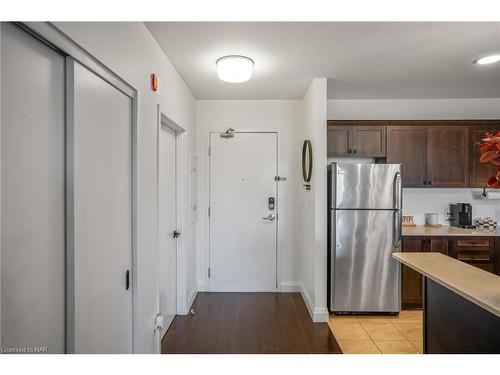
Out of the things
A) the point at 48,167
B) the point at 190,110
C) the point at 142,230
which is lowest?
the point at 142,230

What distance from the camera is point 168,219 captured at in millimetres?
2848

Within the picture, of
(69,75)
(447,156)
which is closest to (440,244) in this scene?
(447,156)

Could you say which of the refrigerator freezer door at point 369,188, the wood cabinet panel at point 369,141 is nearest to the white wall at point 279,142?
the wood cabinet panel at point 369,141

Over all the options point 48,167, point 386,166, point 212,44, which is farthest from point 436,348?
point 212,44

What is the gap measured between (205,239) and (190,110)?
1.61 metres

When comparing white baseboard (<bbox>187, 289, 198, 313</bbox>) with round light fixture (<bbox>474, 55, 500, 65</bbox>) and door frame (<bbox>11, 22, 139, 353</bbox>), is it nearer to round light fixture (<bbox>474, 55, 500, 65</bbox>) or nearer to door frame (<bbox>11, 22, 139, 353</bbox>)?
door frame (<bbox>11, 22, 139, 353</bbox>)

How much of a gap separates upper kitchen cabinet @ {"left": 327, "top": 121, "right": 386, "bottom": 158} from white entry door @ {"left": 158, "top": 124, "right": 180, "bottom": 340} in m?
1.80

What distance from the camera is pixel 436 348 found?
1.77 m

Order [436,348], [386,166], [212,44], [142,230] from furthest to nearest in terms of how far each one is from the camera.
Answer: [386,166], [212,44], [142,230], [436,348]

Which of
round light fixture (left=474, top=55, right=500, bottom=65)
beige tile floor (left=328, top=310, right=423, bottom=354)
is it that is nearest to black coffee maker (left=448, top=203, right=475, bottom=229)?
beige tile floor (left=328, top=310, right=423, bottom=354)

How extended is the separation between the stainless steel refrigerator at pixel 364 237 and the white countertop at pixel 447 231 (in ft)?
1.20

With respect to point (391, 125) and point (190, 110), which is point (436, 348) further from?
point (190, 110)

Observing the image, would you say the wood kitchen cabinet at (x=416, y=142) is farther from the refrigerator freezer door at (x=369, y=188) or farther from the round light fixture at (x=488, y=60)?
the round light fixture at (x=488, y=60)

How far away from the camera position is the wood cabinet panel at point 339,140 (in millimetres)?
3500
